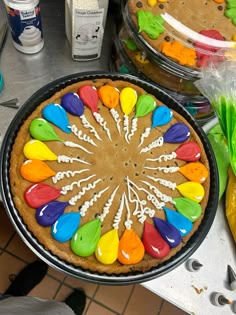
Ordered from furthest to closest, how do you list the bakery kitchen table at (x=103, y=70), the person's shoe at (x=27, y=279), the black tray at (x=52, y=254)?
the person's shoe at (x=27, y=279), the bakery kitchen table at (x=103, y=70), the black tray at (x=52, y=254)

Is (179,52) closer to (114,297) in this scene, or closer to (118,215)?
(118,215)

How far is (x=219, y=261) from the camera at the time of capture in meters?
0.65

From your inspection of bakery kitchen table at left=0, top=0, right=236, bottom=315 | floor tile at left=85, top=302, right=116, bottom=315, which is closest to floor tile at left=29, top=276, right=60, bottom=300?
floor tile at left=85, top=302, right=116, bottom=315

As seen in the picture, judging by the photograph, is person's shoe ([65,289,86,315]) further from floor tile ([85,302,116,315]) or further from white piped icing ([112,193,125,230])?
white piped icing ([112,193,125,230])

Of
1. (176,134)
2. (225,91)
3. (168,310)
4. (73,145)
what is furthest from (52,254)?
(168,310)

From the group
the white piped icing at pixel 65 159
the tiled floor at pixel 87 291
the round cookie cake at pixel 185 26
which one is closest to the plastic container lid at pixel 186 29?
the round cookie cake at pixel 185 26

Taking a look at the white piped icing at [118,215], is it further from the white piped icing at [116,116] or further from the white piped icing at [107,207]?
the white piped icing at [116,116]

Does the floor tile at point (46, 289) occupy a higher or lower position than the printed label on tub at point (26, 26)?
lower

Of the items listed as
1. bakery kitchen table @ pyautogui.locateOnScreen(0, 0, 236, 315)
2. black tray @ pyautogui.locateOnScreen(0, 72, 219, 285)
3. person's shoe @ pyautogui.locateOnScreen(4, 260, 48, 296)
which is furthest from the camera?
person's shoe @ pyautogui.locateOnScreen(4, 260, 48, 296)

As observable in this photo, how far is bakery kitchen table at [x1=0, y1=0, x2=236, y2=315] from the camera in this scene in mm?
621

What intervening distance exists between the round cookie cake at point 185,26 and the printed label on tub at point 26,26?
157 millimetres

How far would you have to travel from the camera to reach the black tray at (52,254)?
51cm

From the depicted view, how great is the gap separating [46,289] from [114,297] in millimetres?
201

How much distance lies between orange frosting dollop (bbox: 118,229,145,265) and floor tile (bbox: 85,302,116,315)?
2.16 ft
